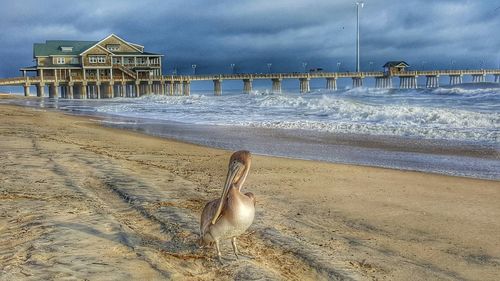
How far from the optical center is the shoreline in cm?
958

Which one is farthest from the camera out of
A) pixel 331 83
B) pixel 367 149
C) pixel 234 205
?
pixel 331 83

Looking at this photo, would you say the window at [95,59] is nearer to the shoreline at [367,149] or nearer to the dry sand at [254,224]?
the shoreline at [367,149]

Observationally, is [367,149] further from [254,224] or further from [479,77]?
[479,77]

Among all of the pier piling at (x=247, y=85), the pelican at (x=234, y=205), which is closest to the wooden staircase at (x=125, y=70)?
the pier piling at (x=247, y=85)

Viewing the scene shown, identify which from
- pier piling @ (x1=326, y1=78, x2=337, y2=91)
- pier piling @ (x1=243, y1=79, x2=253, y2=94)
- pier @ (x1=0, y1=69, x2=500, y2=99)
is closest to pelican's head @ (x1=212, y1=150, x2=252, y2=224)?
pier @ (x1=0, y1=69, x2=500, y2=99)

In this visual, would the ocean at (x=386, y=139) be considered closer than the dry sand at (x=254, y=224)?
No

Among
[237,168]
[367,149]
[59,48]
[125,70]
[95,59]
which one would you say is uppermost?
[59,48]

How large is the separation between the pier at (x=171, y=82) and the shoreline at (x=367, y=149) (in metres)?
53.7

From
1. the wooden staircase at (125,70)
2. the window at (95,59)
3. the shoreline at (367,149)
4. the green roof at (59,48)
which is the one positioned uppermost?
the green roof at (59,48)

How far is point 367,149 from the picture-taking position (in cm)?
1229

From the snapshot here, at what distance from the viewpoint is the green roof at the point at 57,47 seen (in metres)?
64.4

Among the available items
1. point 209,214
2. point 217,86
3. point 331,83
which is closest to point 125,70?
point 217,86

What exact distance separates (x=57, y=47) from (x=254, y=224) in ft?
228

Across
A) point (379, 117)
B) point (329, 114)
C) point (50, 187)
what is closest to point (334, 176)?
point (50, 187)
